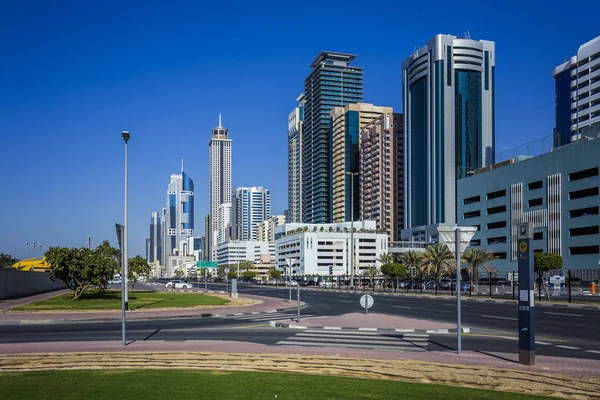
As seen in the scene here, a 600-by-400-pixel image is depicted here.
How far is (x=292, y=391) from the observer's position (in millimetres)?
9898


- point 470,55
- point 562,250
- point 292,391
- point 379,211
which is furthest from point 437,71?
point 292,391

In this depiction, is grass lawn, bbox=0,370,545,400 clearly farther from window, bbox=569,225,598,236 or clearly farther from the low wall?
window, bbox=569,225,598,236

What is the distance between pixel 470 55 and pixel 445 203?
43.6 metres

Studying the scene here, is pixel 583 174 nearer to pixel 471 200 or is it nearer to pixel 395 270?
pixel 471 200

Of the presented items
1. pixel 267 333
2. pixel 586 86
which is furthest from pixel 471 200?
pixel 267 333

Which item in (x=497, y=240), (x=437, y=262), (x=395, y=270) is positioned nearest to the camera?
(x=437, y=262)

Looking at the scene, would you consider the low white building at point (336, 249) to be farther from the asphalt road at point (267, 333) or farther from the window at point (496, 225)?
the asphalt road at point (267, 333)

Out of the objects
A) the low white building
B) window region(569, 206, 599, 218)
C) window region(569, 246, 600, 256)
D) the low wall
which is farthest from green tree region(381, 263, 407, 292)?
the low white building

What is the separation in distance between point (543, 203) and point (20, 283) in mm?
77983

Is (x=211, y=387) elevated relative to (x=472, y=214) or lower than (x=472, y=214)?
lower

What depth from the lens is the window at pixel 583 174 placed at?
83875 mm

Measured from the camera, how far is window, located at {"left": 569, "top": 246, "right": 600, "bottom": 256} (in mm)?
84875

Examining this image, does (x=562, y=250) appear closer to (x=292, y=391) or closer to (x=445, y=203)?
(x=445, y=203)

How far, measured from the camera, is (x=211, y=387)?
10227mm
